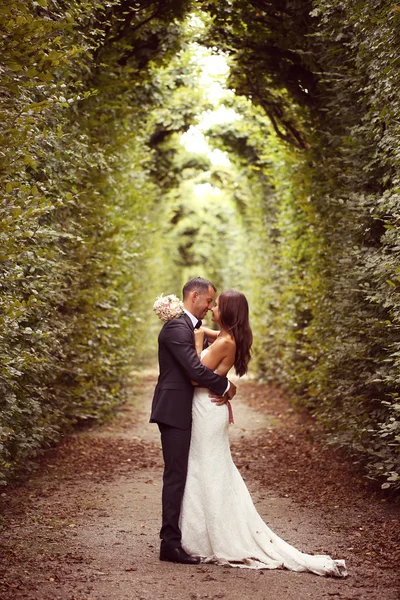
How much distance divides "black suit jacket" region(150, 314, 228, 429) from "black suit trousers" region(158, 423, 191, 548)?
9cm

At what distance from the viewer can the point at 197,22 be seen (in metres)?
11.5

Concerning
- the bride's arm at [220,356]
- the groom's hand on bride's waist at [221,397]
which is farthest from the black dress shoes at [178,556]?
the bride's arm at [220,356]

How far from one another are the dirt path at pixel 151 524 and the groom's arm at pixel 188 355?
50.2 inches

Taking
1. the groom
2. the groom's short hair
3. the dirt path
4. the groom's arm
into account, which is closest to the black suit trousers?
the groom

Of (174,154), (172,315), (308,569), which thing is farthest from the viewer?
(174,154)

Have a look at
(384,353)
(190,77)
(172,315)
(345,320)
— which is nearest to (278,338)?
(190,77)

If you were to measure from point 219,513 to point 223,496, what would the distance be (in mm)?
122

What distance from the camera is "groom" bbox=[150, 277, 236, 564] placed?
5.30 metres

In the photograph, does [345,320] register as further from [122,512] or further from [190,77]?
[190,77]

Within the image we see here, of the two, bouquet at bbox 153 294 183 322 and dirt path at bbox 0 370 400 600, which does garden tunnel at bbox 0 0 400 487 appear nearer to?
dirt path at bbox 0 370 400 600

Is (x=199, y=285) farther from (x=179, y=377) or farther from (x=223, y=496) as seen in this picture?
Answer: (x=223, y=496)

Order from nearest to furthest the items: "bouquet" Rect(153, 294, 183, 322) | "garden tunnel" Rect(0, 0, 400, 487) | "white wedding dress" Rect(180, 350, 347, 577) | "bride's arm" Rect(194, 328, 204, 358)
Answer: "white wedding dress" Rect(180, 350, 347, 577), "bouquet" Rect(153, 294, 183, 322), "bride's arm" Rect(194, 328, 204, 358), "garden tunnel" Rect(0, 0, 400, 487)

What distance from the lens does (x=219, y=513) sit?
5262mm

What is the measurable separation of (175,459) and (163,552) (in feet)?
2.16
